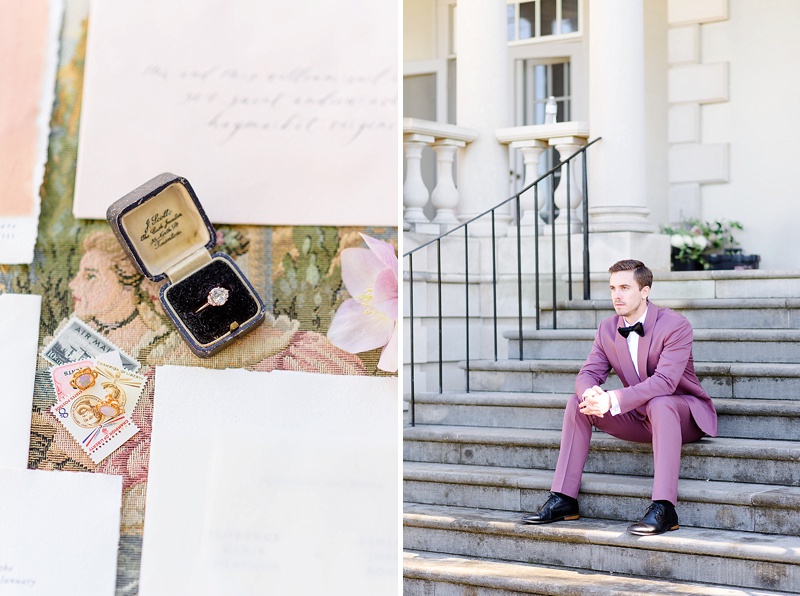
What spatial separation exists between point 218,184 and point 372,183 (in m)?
0.15

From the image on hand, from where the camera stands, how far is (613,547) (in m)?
3.45

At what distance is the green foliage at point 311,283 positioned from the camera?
1002 millimetres

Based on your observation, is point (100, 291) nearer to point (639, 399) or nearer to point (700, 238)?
point (639, 399)

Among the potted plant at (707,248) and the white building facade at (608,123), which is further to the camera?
the potted plant at (707,248)

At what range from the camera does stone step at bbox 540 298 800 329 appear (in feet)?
15.5

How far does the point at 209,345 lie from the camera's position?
0.98 metres

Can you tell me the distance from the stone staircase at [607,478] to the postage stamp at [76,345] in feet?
8.18

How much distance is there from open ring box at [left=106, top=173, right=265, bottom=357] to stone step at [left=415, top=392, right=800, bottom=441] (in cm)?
337

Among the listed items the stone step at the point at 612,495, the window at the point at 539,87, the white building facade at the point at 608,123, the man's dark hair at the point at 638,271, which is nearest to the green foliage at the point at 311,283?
the stone step at the point at 612,495

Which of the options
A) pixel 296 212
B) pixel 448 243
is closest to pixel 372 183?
pixel 296 212

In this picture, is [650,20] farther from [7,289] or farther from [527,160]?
[7,289]

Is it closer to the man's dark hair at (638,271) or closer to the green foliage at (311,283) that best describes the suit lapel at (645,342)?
the man's dark hair at (638,271)

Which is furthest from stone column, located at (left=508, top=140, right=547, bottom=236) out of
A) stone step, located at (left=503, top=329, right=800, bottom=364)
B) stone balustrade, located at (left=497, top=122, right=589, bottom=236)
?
stone step, located at (left=503, top=329, right=800, bottom=364)

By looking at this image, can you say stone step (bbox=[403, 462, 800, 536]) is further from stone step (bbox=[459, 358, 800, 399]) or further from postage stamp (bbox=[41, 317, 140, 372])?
postage stamp (bbox=[41, 317, 140, 372])
